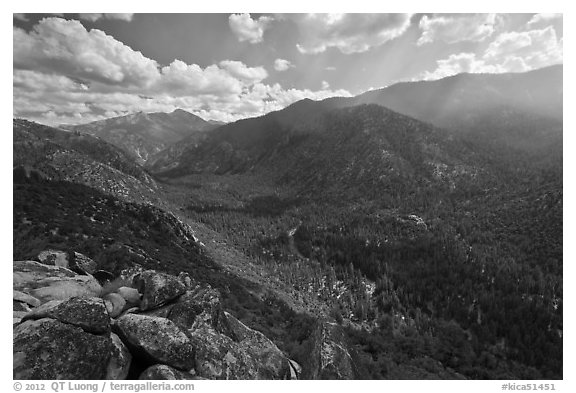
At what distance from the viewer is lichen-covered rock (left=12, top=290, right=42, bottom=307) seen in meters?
17.4

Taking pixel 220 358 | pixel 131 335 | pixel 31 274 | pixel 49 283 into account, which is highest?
pixel 31 274

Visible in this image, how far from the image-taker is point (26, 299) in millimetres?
17422

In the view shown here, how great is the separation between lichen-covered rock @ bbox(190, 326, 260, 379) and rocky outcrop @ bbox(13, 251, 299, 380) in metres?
0.05

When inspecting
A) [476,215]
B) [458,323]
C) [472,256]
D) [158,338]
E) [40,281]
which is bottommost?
[458,323]

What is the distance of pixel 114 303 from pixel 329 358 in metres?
14.5

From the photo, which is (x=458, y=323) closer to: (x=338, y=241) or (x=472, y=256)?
(x=472, y=256)

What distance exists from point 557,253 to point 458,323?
54.9 m

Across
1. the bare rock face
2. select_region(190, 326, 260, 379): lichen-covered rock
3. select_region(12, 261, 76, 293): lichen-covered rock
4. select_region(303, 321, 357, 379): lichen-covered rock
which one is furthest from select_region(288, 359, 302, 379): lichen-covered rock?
the bare rock face

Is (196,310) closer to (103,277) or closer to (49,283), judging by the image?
(49,283)

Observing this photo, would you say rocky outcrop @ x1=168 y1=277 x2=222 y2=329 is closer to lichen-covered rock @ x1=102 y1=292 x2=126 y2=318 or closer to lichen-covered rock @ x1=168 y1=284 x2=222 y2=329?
lichen-covered rock @ x1=168 y1=284 x2=222 y2=329

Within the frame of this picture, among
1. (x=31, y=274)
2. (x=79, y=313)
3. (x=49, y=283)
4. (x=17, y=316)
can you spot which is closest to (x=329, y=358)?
(x=79, y=313)

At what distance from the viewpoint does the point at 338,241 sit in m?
158
